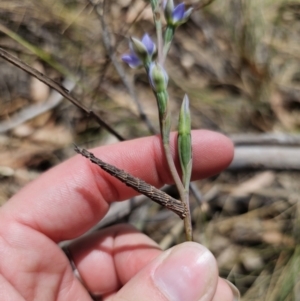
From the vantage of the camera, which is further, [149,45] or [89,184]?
[89,184]

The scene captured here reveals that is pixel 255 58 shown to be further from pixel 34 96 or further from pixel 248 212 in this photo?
pixel 34 96

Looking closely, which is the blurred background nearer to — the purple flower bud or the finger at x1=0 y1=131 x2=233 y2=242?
the finger at x1=0 y1=131 x2=233 y2=242

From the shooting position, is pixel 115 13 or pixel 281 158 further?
pixel 115 13

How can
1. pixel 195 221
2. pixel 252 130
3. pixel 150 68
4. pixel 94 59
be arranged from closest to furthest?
pixel 150 68
pixel 195 221
pixel 252 130
pixel 94 59

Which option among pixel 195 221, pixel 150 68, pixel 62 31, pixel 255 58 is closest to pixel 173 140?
pixel 150 68

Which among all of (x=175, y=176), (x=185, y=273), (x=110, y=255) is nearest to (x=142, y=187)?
(x=175, y=176)

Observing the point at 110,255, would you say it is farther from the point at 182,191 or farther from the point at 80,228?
the point at 182,191

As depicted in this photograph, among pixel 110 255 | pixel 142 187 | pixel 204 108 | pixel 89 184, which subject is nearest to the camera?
pixel 142 187
